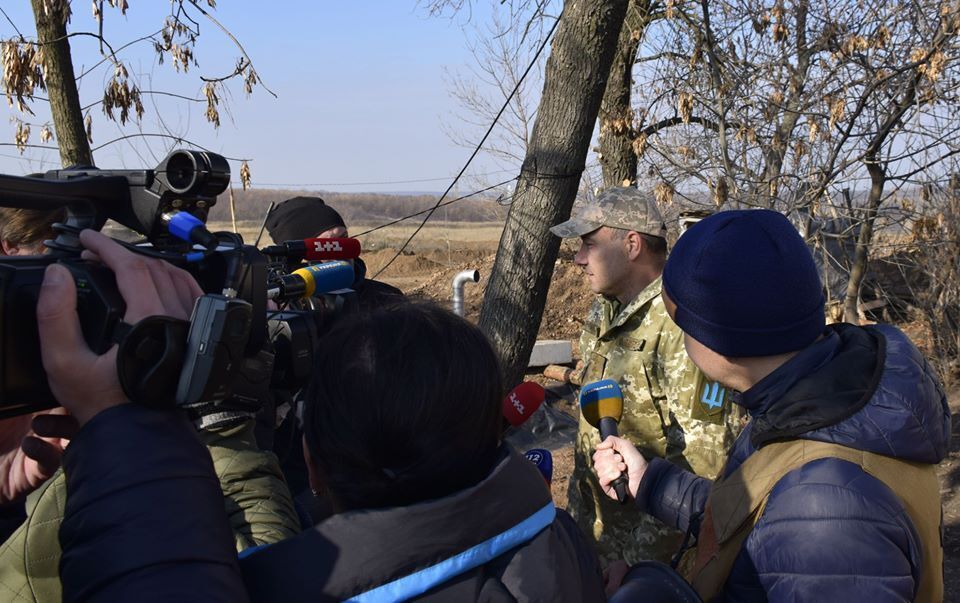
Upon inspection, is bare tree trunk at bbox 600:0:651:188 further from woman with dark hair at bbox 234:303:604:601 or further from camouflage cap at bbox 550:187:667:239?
woman with dark hair at bbox 234:303:604:601

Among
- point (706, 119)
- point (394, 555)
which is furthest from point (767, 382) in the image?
point (706, 119)

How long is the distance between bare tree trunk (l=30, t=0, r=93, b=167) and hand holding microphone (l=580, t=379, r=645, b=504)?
423 centimetres

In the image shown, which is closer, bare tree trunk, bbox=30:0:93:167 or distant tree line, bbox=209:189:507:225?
bare tree trunk, bbox=30:0:93:167

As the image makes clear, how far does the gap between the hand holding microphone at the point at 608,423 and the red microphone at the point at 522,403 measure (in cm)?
48

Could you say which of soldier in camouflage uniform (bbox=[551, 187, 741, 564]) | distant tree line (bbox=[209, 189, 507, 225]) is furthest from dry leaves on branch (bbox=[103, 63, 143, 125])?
distant tree line (bbox=[209, 189, 507, 225])

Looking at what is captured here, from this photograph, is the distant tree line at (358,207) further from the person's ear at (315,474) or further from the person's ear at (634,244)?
the person's ear at (315,474)

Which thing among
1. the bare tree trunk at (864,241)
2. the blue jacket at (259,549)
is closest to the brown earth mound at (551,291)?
the bare tree trunk at (864,241)

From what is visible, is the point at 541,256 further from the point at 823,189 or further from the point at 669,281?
the point at 823,189

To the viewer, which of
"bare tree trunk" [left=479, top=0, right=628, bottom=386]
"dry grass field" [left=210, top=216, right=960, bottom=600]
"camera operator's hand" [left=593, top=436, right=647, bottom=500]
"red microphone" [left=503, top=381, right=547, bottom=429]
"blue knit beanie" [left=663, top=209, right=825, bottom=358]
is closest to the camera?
"blue knit beanie" [left=663, top=209, right=825, bottom=358]

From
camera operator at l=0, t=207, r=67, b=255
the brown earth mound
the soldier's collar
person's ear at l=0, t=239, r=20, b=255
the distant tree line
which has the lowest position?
the distant tree line

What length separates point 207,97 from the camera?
6223mm

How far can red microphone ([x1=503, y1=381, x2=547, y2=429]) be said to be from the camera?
1939mm

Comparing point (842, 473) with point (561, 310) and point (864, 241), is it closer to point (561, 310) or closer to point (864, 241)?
point (864, 241)

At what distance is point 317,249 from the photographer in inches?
79.3
